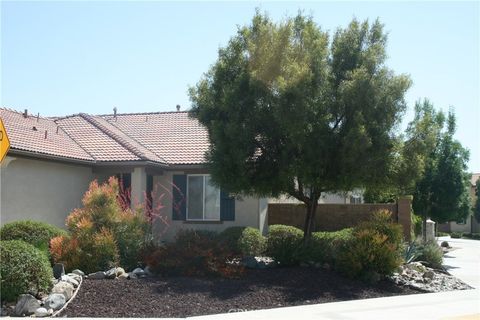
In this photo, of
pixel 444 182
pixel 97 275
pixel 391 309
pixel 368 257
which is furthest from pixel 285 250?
pixel 444 182

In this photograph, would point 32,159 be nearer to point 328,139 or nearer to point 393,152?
point 328,139

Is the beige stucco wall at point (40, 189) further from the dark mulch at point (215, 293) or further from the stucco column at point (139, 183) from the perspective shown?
the dark mulch at point (215, 293)

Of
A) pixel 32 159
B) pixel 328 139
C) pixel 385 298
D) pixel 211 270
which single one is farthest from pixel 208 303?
pixel 32 159

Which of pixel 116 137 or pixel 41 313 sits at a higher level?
pixel 116 137

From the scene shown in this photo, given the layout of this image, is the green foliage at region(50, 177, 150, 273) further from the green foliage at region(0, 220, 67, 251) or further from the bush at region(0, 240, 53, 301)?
the bush at region(0, 240, 53, 301)

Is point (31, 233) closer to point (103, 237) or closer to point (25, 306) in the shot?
point (103, 237)

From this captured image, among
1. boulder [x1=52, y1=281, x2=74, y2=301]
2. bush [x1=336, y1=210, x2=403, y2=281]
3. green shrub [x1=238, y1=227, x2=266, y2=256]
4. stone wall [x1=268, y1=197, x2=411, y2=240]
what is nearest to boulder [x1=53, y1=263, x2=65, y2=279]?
boulder [x1=52, y1=281, x2=74, y2=301]

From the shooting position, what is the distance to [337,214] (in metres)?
22.6

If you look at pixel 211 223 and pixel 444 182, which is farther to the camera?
pixel 444 182

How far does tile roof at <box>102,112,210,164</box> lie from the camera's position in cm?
2161

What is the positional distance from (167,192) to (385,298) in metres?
10.4

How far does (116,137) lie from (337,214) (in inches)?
349

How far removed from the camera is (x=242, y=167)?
15.5m

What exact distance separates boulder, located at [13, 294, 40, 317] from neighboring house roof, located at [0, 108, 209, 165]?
7.42m
